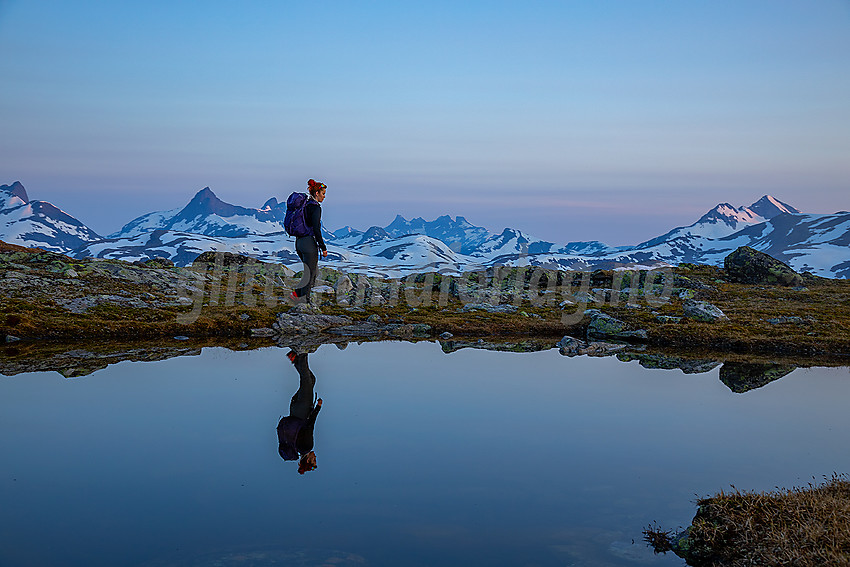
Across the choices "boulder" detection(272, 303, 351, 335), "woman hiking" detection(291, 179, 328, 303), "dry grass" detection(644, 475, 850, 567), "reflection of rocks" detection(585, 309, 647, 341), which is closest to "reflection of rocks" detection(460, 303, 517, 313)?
"reflection of rocks" detection(585, 309, 647, 341)

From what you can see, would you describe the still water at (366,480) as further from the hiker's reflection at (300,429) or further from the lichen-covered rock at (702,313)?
the lichen-covered rock at (702,313)

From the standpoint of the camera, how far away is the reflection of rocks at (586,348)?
29156 millimetres

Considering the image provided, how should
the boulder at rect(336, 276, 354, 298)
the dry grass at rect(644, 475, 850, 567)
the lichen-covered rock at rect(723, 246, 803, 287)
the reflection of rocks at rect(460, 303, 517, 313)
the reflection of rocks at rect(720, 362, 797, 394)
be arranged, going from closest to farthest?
the dry grass at rect(644, 475, 850, 567) → the reflection of rocks at rect(720, 362, 797, 394) → the reflection of rocks at rect(460, 303, 517, 313) → the boulder at rect(336, 276, 354, 298) → the lichen-covered rock at rect(723, 246, 803, 287)

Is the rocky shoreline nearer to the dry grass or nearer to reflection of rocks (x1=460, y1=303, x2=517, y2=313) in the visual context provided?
reflection of rocks (x1=460, y1=303, x2=517, y2=313)

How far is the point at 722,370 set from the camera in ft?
81.4

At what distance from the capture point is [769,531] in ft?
30.4

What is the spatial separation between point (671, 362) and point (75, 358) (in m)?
25.7

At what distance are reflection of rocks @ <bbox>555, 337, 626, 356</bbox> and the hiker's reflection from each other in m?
14.9

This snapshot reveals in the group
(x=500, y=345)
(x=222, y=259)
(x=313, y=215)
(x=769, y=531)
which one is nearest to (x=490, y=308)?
(x=500, y=345)

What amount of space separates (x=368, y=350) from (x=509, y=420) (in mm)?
13084

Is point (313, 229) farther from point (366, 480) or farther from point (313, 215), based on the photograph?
point (366, 480)

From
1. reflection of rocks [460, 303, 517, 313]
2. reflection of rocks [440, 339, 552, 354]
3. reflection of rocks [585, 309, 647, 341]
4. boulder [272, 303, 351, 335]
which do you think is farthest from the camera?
reflection of rocks [460, 303, 517, 313]

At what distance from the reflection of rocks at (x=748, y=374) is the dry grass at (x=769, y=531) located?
11.2 m

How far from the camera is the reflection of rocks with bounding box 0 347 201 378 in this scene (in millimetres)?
20844
